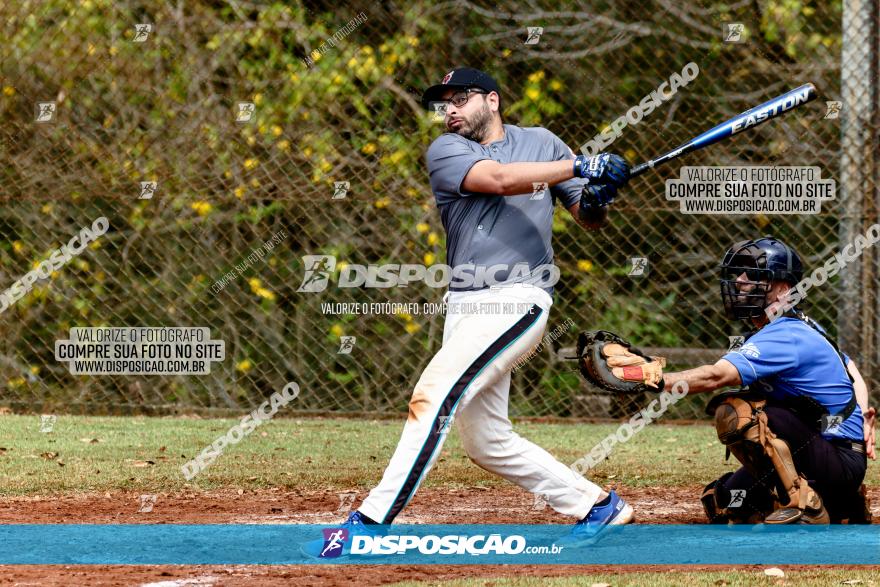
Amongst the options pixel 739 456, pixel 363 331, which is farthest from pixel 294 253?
pixel 739 456

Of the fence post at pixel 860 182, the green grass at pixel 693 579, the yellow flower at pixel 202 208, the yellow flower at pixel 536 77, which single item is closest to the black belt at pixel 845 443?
the green grass at pixel 693 579

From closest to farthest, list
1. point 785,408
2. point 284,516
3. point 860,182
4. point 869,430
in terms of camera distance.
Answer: point 785,408
point 869,430
point 284,516
point 860,182

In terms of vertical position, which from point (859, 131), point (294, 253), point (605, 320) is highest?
point (859, 131)

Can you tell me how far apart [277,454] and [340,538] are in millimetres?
3126

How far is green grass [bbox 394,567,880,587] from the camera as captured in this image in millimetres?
3957

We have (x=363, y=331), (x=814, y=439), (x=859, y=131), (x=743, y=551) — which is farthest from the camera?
(x=363, y=331)

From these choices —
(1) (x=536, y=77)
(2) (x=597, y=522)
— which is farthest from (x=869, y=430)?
(1) (x=536, y=77)

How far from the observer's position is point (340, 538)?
14.6ft

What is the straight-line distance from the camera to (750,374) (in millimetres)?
4781

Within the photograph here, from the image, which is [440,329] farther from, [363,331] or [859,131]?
[859,131]

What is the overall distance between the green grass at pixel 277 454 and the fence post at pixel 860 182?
1258 mm

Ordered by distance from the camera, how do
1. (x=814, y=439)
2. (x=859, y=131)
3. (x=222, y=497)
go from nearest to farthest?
(x=814, y=439) < (x=222, y=497) < (x=859, y=131)

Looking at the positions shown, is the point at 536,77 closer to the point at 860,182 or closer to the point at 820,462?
the point at 860,182

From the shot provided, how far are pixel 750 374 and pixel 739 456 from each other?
416mm
